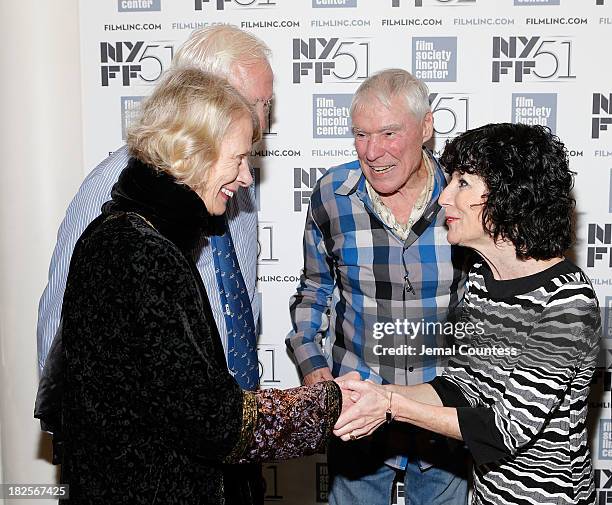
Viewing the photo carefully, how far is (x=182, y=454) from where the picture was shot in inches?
61.6

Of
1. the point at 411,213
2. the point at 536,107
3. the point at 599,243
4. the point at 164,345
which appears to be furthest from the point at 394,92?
the point at 164,345

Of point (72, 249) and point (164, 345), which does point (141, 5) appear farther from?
point (164, 345)

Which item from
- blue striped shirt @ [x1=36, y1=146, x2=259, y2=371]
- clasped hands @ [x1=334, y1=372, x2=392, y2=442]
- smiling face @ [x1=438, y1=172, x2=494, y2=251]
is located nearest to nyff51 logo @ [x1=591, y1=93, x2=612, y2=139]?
smiling face @ [x1=438, y1=172, x2=494, y2=251]

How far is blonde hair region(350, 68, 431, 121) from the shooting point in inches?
93.7

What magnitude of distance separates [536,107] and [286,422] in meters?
1.90

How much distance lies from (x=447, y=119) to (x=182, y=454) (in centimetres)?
189

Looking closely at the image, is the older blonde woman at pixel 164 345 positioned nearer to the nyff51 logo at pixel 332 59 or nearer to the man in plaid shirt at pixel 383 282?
the man in plaid shirt at pixel 383 282

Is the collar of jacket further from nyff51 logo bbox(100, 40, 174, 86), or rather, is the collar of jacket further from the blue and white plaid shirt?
nyff51 logo bbox(100, 40, 174, 86)

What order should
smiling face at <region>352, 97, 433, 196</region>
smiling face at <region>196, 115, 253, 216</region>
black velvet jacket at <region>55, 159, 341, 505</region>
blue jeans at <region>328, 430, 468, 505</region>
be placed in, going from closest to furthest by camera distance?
black velvet jacket at <region>55, 159, 341, 505</region> < smiling face at <region>196, 115, 253, 216</region> < smiling face at <region>352, 97, 433, 196</region> < blue jeans at <region>328, 430, 468, 505</region>

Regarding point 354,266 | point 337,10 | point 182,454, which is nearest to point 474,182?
point 354,266

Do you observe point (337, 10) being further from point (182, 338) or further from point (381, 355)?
point (182, 338)

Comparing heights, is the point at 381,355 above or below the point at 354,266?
below

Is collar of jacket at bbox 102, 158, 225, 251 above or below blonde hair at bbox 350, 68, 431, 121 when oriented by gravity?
below

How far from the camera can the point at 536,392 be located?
1728 mm
